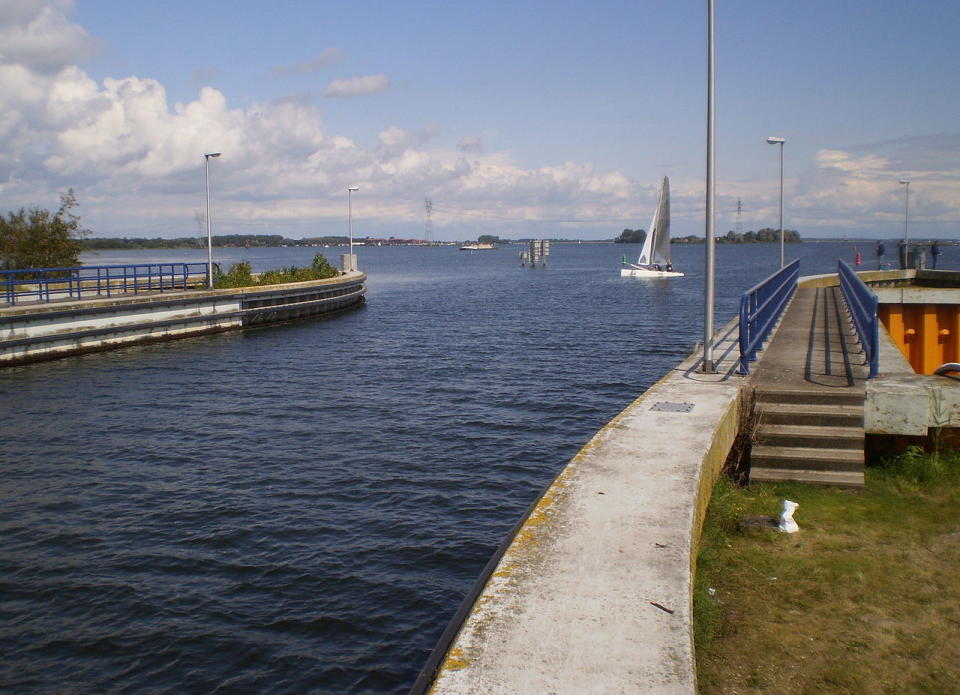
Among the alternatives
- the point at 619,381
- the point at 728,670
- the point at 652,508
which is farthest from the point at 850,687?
the point at 619,381

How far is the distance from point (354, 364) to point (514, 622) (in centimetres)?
2106

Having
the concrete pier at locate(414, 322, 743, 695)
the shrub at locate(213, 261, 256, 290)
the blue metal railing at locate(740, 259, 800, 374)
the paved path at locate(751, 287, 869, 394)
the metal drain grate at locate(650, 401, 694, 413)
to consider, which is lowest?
the concrete pier at locate(414, 322, 743, 695)

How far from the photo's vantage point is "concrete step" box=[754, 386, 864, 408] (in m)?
9.21

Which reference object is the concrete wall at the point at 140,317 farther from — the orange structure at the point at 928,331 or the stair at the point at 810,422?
the orange structure at the point at 928,331

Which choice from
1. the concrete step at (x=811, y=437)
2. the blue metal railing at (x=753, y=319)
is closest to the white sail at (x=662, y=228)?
the blue metal railing at (x=753, y=319)

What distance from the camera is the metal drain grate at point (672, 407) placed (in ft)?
32.0

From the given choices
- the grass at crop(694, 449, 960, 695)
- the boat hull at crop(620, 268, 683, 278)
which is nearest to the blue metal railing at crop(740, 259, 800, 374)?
the grass at crop(694, 449, 960, 695)

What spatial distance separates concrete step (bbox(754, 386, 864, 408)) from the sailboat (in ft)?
228

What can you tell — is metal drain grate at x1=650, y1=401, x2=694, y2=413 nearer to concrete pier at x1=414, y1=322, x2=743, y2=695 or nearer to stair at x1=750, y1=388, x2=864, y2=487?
stair at x1=750, y1=388, x2=864, y2=487

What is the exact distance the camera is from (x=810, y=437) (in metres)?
8.89

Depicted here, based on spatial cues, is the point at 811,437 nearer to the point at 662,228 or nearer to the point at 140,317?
the point at 140,317

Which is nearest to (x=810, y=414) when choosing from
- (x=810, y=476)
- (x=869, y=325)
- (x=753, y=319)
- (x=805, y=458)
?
(x=805, y=458)

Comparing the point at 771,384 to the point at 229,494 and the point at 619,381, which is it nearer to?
the point at 229,494

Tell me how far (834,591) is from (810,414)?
134 inches
